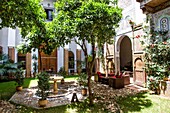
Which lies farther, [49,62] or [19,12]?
[49,62]

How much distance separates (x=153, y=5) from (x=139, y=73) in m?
4.60

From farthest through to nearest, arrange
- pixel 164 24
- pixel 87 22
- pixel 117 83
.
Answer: pixel 117 83 → pixel 164 24 → pixel 87 22

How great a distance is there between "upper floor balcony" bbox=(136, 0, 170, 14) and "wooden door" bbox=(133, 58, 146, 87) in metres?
3.38

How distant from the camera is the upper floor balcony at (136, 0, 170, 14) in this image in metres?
8.50

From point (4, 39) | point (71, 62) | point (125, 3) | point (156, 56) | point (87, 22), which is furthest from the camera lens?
point (71, 62)

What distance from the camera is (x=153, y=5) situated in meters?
9.00

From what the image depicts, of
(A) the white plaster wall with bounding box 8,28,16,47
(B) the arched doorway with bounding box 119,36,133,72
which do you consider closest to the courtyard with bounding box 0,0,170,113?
(A) the white plaster wall with bounding box 8,28,16,47

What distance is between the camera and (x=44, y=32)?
10.4 metres

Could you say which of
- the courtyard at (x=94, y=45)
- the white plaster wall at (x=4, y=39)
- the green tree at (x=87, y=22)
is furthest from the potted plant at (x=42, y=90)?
the white plaster wall at (x=4, y=39)

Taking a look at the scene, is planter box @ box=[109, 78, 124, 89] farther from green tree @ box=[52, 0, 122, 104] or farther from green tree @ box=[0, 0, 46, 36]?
green tree @ box=[0, 0, 46, 36]

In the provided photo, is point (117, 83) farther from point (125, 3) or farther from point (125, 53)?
point (125, 53)

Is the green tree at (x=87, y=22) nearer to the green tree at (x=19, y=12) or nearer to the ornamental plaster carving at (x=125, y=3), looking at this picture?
the green tree at (x=19, y=12)

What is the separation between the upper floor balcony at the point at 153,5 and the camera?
8.50 m

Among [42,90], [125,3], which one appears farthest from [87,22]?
[125,3]
